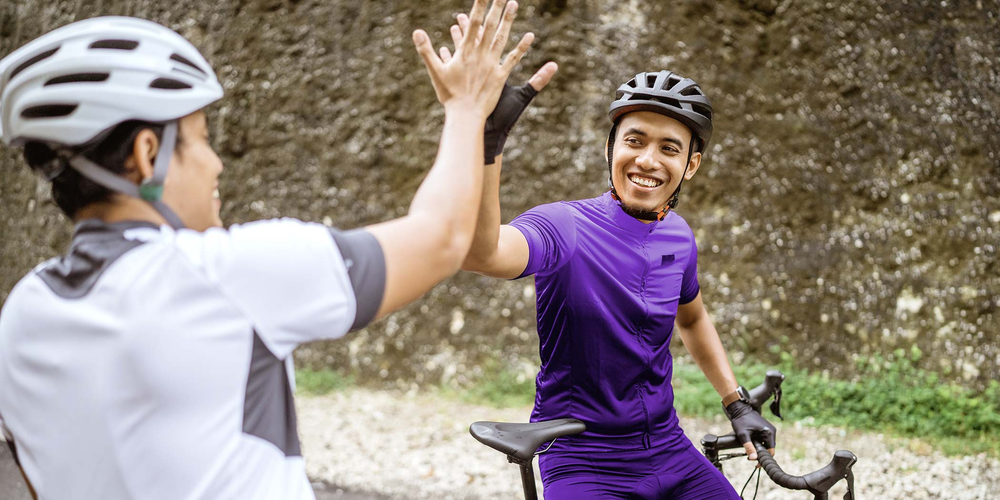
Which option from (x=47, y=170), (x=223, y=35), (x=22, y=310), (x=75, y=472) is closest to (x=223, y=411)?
(x=75, y=472)

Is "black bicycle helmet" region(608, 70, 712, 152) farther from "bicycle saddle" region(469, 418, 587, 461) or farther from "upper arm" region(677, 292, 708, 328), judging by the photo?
"bicycle saddle" region(469, 418, 587, 461)

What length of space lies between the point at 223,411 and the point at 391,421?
5985mm

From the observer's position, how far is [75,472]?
1.28 meters

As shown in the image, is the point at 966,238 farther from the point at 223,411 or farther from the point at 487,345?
the point at 223,411

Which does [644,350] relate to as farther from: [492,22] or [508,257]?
[492,22]

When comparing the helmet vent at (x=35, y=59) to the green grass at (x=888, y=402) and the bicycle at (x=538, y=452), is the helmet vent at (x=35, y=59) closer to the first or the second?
the bicycle at (x=538, y=452)

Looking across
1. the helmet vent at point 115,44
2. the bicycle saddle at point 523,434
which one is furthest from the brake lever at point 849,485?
the helmet vent at point 115,44

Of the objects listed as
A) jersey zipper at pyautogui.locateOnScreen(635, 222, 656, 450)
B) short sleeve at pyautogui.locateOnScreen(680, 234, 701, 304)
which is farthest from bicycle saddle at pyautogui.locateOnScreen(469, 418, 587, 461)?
short sleeve at pyautogui.locateOnScreen(680, 234, 701, 304)

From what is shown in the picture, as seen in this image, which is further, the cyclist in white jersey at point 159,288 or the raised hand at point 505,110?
the raised hand at point 505,110

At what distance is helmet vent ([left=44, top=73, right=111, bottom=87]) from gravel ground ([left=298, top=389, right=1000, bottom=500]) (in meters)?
4.56

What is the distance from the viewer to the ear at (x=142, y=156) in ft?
4.36

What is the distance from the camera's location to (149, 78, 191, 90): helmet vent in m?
1.35

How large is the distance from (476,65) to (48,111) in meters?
0.81

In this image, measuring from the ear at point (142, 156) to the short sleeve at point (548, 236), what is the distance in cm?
124
